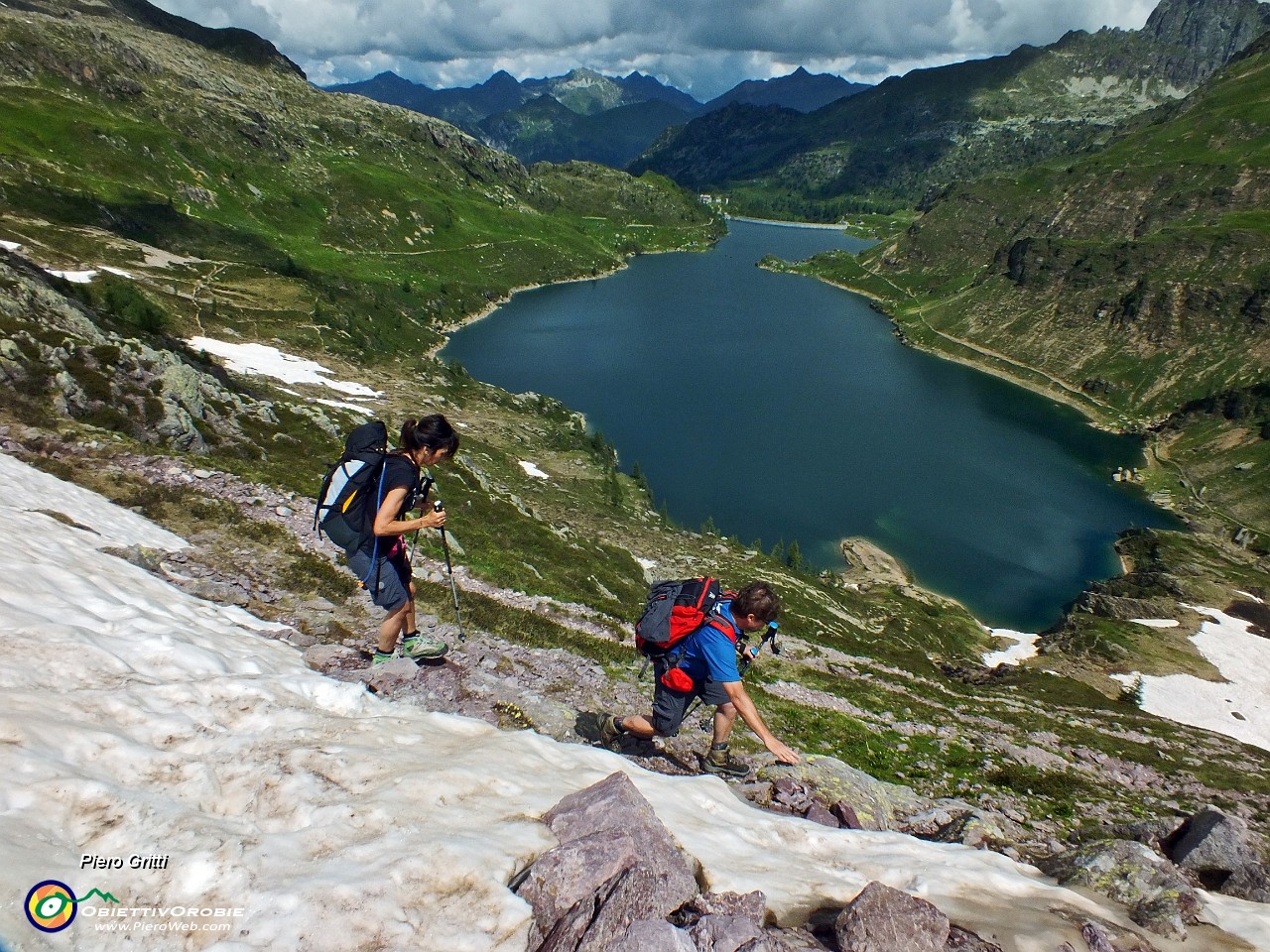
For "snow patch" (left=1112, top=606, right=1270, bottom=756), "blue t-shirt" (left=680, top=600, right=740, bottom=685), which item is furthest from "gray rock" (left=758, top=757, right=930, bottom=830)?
"snow patch" (left=1112, top=606, right=1270, bottom=756)

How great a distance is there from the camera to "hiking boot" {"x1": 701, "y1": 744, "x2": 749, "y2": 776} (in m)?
11.0

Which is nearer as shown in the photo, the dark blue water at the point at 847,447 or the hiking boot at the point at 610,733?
the hiking boot at the point at 610,733

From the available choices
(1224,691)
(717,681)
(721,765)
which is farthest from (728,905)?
(1224,691)

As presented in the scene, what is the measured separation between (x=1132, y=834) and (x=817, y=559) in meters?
70.3

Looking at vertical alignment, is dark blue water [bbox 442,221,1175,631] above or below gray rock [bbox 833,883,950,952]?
below

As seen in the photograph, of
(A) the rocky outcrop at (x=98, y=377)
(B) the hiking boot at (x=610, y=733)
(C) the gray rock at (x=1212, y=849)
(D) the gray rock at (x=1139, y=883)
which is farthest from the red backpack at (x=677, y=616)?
(A) the rocky outcrop at (x=98, y=377)

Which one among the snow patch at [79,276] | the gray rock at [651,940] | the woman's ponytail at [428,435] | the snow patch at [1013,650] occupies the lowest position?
the snow patch at [1013,650]

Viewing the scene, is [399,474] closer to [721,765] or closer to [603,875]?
[603,875]

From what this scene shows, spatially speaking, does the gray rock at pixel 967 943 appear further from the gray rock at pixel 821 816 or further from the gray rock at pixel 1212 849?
the gray rock at pixel 1212 849

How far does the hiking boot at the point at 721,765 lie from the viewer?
1103 centimetres

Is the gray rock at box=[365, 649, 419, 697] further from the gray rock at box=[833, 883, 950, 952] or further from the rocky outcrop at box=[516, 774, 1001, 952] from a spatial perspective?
the gray rock at box=[833, 883, 950, 952]

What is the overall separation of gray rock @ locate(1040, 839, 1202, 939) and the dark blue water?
73.6 metres

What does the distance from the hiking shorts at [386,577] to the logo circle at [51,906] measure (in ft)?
18.2

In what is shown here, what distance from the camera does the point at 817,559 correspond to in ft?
268
